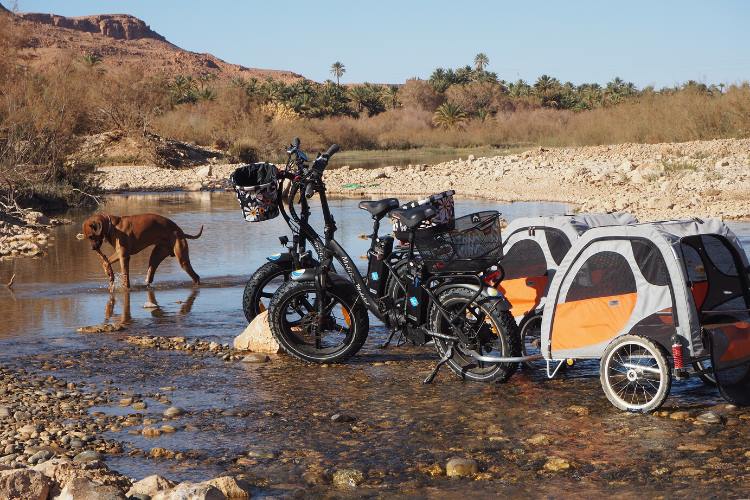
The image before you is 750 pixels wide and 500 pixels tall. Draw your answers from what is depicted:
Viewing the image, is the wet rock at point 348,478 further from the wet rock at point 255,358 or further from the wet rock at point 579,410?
the wet rock at point 255,358

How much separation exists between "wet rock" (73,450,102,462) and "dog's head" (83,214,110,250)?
697 centimetres

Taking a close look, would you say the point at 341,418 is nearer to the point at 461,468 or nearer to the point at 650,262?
the point at 461,468

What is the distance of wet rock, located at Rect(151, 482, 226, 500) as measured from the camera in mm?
4910

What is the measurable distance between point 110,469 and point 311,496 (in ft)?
4.12

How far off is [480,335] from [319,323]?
151 cm

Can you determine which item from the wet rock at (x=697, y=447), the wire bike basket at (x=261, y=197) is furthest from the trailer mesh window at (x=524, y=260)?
the wet rock at (x=697, y=447)

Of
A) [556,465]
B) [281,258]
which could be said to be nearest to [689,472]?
[556,465]

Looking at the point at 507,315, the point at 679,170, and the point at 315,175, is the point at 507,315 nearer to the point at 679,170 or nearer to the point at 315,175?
the point at 315,175

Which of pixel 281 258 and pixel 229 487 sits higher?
pixel 281 258

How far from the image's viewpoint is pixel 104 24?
7308 inches

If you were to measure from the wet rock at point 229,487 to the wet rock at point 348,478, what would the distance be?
1.74ft

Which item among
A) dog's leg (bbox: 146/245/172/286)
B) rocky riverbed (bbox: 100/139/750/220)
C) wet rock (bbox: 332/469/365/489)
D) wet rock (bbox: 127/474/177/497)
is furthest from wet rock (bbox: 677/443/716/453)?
rocky riverbed (bbox: 100/139/750/220)

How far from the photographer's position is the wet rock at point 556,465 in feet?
18.6

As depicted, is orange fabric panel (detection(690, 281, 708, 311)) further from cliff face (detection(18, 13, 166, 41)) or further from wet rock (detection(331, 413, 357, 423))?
cliff face (detection(18, 13, 166, 41))
